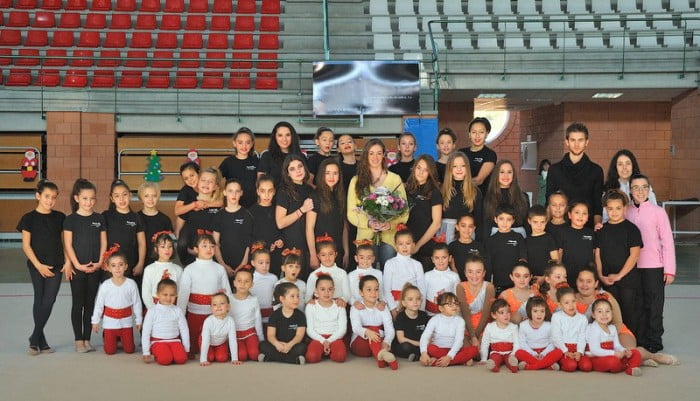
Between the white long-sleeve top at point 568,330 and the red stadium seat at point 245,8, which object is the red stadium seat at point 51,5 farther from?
the white long-sleeve top at point 568,330

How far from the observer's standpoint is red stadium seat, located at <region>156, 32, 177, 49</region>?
1568 centimetres

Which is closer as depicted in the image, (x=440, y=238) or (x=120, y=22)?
(x=440, y=238)

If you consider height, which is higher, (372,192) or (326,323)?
(372,192)

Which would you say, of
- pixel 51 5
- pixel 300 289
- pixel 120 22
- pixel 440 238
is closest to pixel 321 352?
pixel 300 289

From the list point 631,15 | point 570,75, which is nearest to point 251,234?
point 570,75

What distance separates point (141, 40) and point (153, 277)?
1001cm

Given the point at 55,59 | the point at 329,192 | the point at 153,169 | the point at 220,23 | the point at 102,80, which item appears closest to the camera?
the point at 329,192

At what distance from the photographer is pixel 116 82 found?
1450 centimetres

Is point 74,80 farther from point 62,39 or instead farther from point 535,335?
point 535,335

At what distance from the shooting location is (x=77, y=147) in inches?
553

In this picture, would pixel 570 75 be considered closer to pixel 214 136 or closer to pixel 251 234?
pixel 214 136

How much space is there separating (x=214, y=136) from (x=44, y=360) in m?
8.91

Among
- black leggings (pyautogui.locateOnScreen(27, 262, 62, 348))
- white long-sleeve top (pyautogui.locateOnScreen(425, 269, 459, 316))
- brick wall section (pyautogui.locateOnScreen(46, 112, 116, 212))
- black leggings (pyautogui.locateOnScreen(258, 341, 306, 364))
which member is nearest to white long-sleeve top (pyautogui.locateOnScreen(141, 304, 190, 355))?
black leggings (pyautogui.locateOnScreen(258, 341, 306, 364))

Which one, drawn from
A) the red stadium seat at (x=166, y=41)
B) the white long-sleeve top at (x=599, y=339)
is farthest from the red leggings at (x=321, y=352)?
the red stadium seat at (x=166, y=41)
